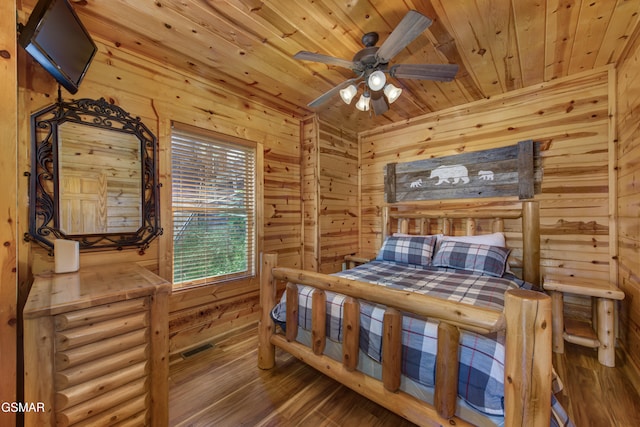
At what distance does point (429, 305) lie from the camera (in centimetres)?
109

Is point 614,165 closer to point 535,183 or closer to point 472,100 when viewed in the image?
point 535,183

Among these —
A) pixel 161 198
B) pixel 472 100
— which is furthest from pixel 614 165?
pixel 161 198

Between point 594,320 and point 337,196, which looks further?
point 337,196

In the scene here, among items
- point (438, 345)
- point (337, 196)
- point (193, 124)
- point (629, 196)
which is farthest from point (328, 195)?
point (629, 196)

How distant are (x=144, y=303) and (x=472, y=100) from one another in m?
3.47

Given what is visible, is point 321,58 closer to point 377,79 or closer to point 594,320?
point 377,79

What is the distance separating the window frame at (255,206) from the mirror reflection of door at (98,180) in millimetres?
214

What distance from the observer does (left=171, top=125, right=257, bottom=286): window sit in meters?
2.22

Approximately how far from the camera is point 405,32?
1.32 metres

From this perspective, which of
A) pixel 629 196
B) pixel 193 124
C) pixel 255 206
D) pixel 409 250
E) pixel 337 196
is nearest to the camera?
pixel 629 196

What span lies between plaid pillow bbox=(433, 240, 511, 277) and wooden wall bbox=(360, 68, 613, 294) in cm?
62

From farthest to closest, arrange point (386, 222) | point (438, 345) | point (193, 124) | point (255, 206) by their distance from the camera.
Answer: point (386, 222) → point (255, 206) → point (193, 124) → point (438, 345)

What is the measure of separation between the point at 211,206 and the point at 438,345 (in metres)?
2.15

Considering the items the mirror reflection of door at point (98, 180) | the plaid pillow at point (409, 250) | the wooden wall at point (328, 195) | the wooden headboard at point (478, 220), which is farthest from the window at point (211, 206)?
the wooden headboard at point (478, 220)
